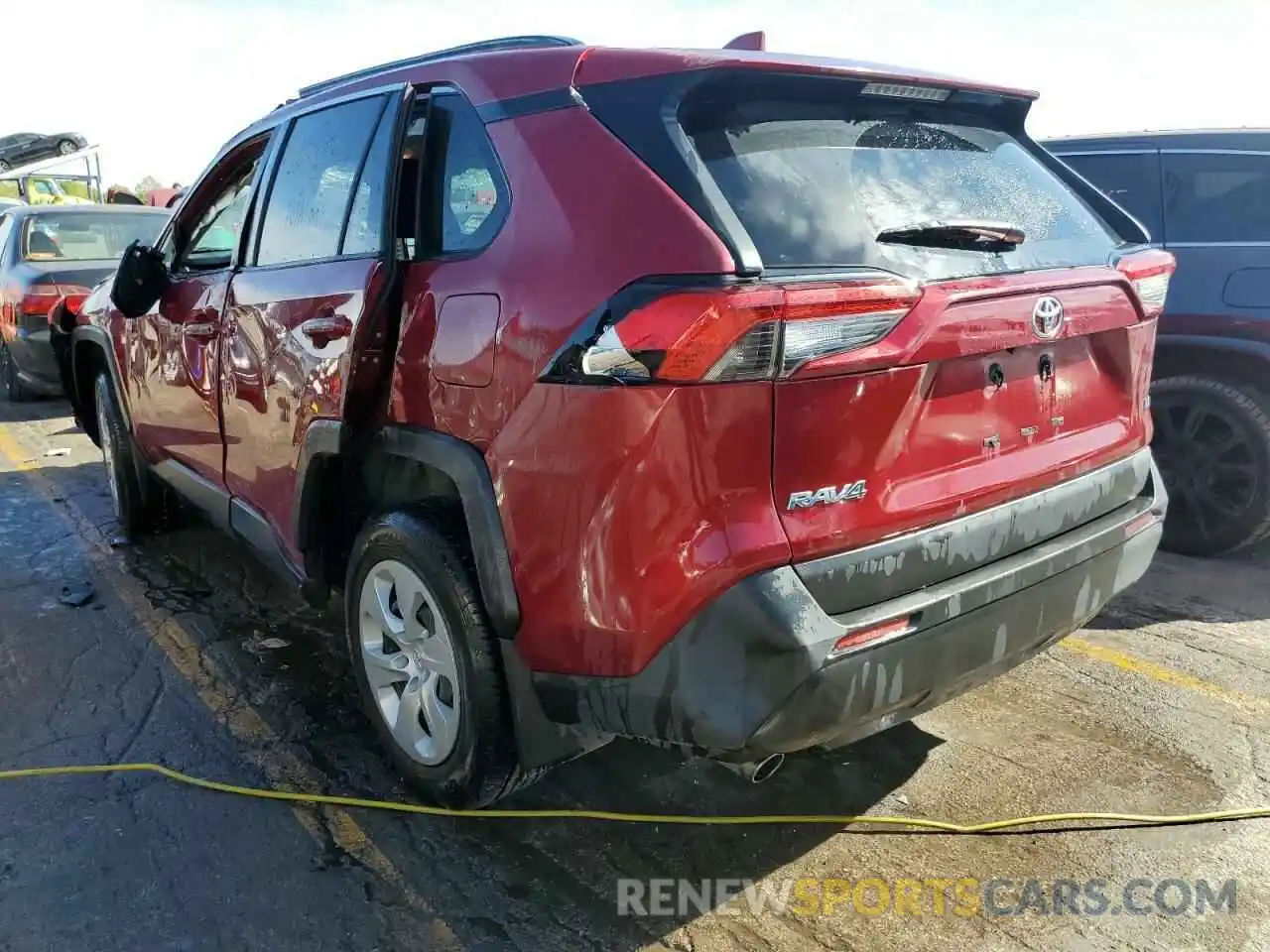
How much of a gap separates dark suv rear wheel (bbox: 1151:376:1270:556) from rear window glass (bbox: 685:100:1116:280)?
2.29 metres

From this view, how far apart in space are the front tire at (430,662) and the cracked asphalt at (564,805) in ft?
0.59

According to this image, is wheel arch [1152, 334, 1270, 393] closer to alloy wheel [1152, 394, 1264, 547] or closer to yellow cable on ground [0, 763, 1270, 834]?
alloy wheel [1152, 394, 1264, 547]

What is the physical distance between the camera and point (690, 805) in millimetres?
2744

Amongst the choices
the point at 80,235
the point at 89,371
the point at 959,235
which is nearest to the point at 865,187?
the point at 959,235

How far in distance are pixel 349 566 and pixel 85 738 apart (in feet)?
3.67

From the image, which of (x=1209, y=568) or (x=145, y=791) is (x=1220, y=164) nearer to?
(x=1209, y=568)

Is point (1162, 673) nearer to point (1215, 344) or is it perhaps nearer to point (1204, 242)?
point (1215, 344)

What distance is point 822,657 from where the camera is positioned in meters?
1.91

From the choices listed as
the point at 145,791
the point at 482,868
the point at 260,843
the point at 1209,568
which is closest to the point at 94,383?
the point at 145,791

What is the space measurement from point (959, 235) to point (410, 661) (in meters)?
1.78

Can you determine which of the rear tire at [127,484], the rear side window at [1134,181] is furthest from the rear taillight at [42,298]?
the rear side window at [1134,181]

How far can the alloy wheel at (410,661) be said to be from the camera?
8.39 feet

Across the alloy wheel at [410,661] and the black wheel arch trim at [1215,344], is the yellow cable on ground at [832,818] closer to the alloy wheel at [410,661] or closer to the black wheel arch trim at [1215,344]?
the alloy wheel at [410,661]

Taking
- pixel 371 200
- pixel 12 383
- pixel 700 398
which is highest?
pixel 371 200
